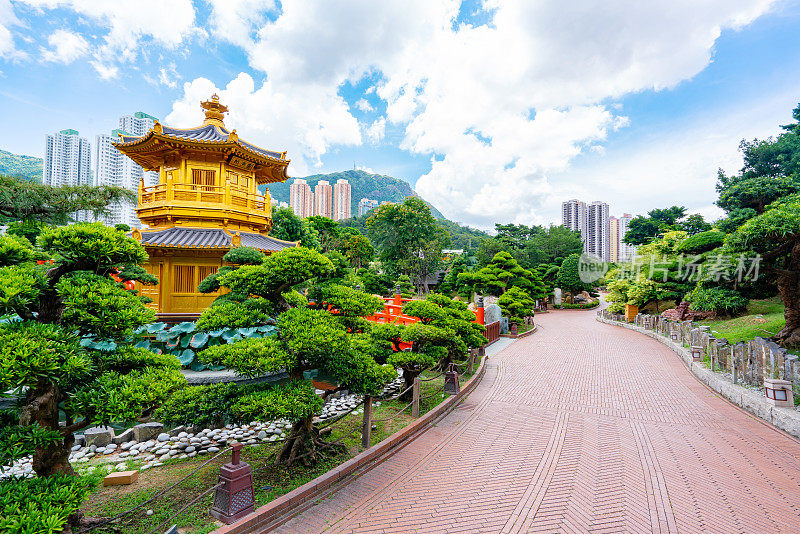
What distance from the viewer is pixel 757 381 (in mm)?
9039

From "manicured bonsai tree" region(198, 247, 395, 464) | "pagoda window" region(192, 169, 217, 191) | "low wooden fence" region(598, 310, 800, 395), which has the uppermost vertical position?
"pagoda window" region(192, 169, 217, 191)

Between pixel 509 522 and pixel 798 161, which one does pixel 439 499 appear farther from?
pixel 798 161

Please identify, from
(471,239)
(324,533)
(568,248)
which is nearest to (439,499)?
(324,533)

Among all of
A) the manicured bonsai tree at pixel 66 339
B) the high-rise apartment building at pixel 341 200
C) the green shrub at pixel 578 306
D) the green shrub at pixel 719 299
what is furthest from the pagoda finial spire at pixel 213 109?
the high-rise apartment building at pixel 341 200

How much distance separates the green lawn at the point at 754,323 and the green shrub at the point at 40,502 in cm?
1676

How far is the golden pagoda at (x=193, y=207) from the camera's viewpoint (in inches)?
439

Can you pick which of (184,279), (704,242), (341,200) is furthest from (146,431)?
(341,200)

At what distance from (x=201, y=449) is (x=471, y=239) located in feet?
266

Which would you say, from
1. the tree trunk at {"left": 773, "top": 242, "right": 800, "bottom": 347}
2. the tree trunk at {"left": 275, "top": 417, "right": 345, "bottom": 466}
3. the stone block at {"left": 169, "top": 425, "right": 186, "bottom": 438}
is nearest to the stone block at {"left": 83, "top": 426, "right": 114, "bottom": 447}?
the stone block at {"left": 169, "top": 425, "right": 186, "bottom": 438}

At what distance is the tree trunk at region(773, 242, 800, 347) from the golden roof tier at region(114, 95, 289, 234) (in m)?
16.3

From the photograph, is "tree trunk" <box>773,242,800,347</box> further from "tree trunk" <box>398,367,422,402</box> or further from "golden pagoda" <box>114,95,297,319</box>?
"golden pagoda" <box>114,95,297,319</box>

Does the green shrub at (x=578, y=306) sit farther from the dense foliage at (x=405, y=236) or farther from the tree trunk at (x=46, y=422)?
the tree trunk at (x=46, y=422)

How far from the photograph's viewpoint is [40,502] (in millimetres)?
2877

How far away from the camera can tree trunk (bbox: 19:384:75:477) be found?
332 centimetres
